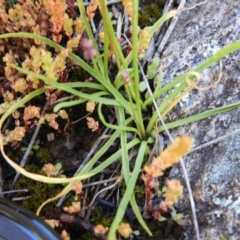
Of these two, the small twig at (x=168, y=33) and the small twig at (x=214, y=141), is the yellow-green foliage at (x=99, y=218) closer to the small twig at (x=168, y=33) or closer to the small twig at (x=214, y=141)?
the small twig at (x=214, y=141)

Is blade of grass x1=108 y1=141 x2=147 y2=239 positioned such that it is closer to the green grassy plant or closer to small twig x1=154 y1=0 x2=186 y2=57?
the green grassy plant

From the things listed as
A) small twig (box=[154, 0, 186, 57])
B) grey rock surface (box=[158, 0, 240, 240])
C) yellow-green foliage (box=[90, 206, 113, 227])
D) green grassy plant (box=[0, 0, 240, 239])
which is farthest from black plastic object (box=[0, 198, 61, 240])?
small twig (box=[154, 0, 186, 57])

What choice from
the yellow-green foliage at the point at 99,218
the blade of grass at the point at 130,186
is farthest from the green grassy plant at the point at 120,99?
the yellow-green foliage at the point at 99,218

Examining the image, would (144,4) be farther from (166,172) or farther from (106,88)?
(166,172)

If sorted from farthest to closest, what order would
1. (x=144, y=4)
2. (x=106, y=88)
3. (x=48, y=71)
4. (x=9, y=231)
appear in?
(x=144, y=4) < (x=106, y=88) < (x=48, y=71) < (x=9, y=231)

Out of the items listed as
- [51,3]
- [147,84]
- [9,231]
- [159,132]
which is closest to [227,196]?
[159,132]

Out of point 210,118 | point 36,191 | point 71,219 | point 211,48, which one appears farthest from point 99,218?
point 211,48
